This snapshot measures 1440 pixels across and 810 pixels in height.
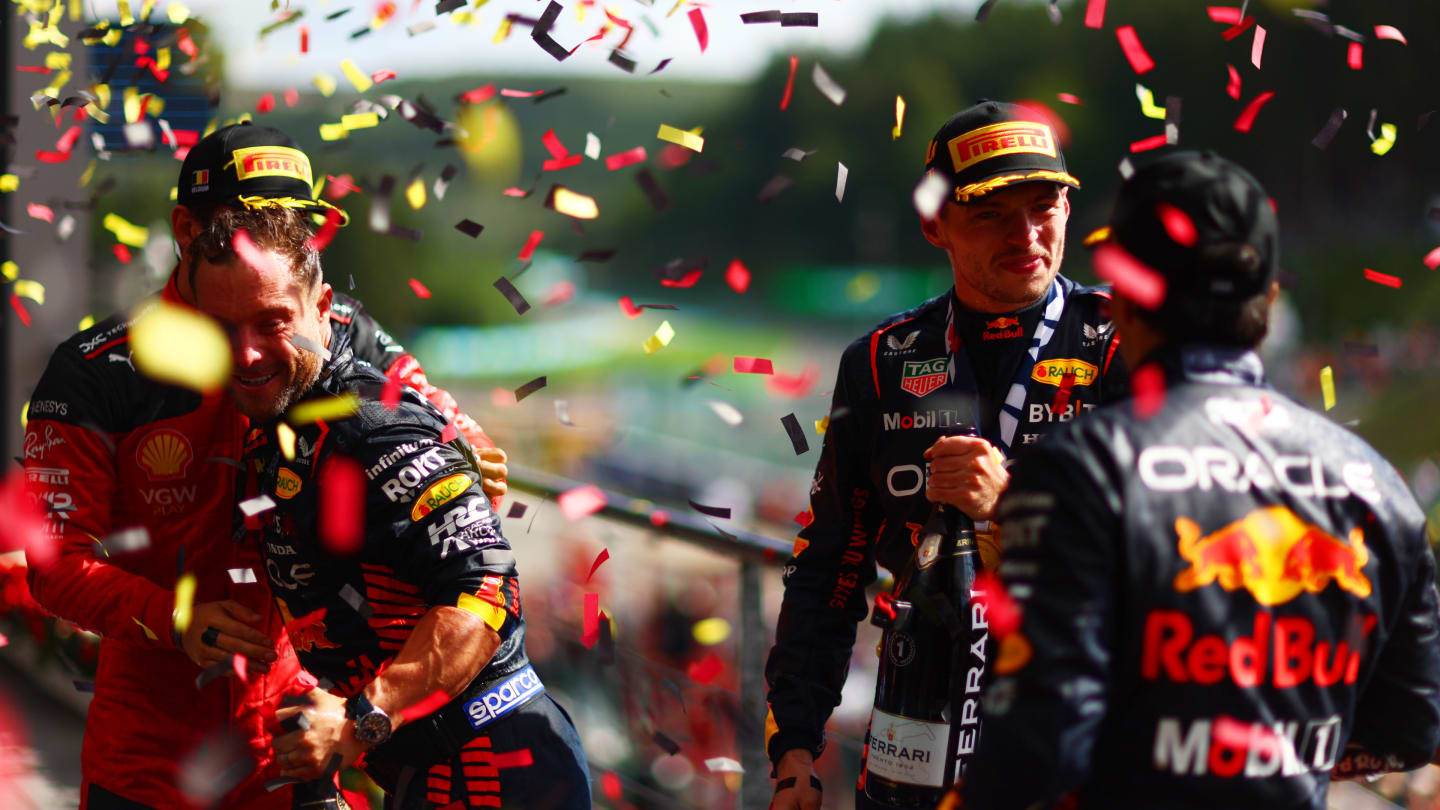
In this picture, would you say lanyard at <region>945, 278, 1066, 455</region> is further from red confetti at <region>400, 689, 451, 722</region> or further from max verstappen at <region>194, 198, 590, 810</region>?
red confetti at <region>400, 689, 451, 722</region>

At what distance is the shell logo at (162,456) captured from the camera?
312 centimetres

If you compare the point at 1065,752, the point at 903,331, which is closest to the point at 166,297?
the point at 903,331

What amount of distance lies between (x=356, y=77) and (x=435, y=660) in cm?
237

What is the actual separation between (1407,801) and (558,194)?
448 cm

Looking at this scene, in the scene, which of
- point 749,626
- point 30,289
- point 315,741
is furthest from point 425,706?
point 30,289

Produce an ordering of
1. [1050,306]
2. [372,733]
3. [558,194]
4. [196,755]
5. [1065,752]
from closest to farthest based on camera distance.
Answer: [1065,752] → [372,733] → [1050,306] → [196,755] → [558,194]

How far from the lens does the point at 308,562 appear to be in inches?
107

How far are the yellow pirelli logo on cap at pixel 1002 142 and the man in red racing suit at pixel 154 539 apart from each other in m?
1.26

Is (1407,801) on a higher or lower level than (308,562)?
lower

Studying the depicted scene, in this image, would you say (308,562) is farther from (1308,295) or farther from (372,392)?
(1308,295)

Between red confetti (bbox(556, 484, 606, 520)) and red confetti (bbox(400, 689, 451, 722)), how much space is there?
1.12 meters

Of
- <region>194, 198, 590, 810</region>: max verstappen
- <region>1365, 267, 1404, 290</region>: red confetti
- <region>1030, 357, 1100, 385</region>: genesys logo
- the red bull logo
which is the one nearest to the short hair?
<region>194, 198, 590, 810</region>: max verstappen

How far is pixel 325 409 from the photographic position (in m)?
2.73

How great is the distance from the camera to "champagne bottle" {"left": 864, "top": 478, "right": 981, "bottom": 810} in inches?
98.8
